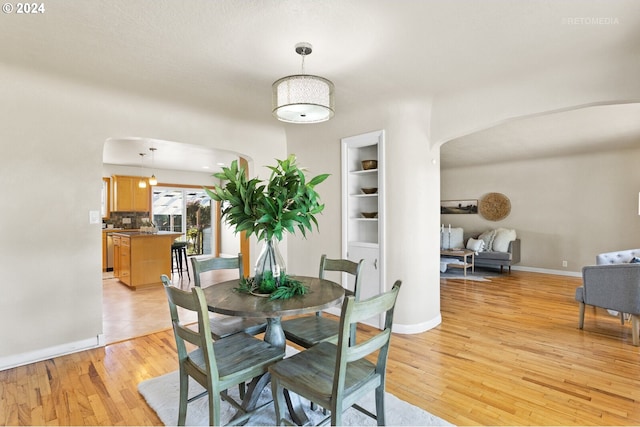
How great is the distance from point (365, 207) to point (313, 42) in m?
2.24

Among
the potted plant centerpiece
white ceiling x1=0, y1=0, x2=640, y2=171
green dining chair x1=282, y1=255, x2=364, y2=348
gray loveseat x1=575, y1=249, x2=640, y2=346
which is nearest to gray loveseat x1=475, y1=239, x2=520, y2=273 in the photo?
gray loveseat x1=575, y1=249, x2=640, y2=346

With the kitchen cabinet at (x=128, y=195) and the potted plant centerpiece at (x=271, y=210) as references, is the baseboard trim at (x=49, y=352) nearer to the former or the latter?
the potted plant centerpiece at (x=271, y=210)

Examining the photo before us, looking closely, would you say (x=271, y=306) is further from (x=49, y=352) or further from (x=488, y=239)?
(x=488, y=239)

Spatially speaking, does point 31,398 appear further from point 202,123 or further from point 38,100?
point 202,123

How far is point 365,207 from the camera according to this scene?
4078 millimetres

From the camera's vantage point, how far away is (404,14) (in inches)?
76.4

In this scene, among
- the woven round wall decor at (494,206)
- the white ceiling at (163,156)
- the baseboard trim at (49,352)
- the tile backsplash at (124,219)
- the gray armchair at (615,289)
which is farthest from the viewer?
the tile backsplash at (124,219)

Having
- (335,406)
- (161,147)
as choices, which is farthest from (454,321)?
(161,147)

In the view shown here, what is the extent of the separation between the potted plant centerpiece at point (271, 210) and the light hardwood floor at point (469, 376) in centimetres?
110

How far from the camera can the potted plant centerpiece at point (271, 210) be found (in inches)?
76.7

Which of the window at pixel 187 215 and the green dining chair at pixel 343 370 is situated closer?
the green dining chair at pixel 343 370

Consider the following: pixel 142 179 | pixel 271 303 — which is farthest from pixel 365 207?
pixel 142 179

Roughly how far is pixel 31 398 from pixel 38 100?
237 centimetres

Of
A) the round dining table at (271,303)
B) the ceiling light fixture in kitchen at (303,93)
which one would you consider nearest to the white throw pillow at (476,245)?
the round dining table at (271,303)
